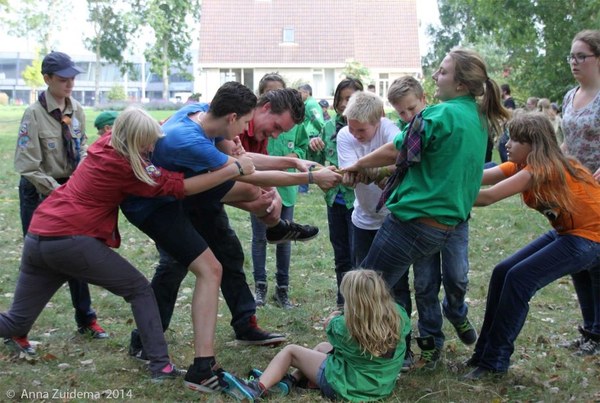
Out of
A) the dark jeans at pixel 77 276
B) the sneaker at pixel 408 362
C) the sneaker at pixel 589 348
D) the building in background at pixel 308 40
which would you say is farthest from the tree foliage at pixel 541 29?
the building in background at pixel 308 40

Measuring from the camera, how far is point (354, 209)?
573 cm

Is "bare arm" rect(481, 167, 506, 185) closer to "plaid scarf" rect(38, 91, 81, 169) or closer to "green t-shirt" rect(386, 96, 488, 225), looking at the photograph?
"green t-shirt" rect(386, 96, 488, 225)

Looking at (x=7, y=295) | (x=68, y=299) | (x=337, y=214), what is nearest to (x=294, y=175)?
(x=337, y=214)

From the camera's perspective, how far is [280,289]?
701 cm

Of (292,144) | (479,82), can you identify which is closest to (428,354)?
(479,82)

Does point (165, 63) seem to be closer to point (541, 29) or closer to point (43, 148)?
point (541, 29)

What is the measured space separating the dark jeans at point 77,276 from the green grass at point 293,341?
321 millimetres

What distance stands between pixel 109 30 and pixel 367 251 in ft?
209

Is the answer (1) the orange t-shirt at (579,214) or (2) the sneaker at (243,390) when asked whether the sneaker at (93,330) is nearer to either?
(2) the sneaker at (243,390)

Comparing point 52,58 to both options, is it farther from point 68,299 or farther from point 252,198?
point 68,299

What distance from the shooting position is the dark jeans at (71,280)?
5.77m

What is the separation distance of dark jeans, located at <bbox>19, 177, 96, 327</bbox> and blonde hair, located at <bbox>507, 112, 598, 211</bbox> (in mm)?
3484

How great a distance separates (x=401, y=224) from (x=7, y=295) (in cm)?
439

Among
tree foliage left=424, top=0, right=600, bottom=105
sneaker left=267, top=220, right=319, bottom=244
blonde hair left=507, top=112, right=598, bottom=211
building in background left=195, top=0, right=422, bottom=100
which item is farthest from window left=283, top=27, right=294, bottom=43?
blonde hair left=507, top=112, right=598, bottom=211
